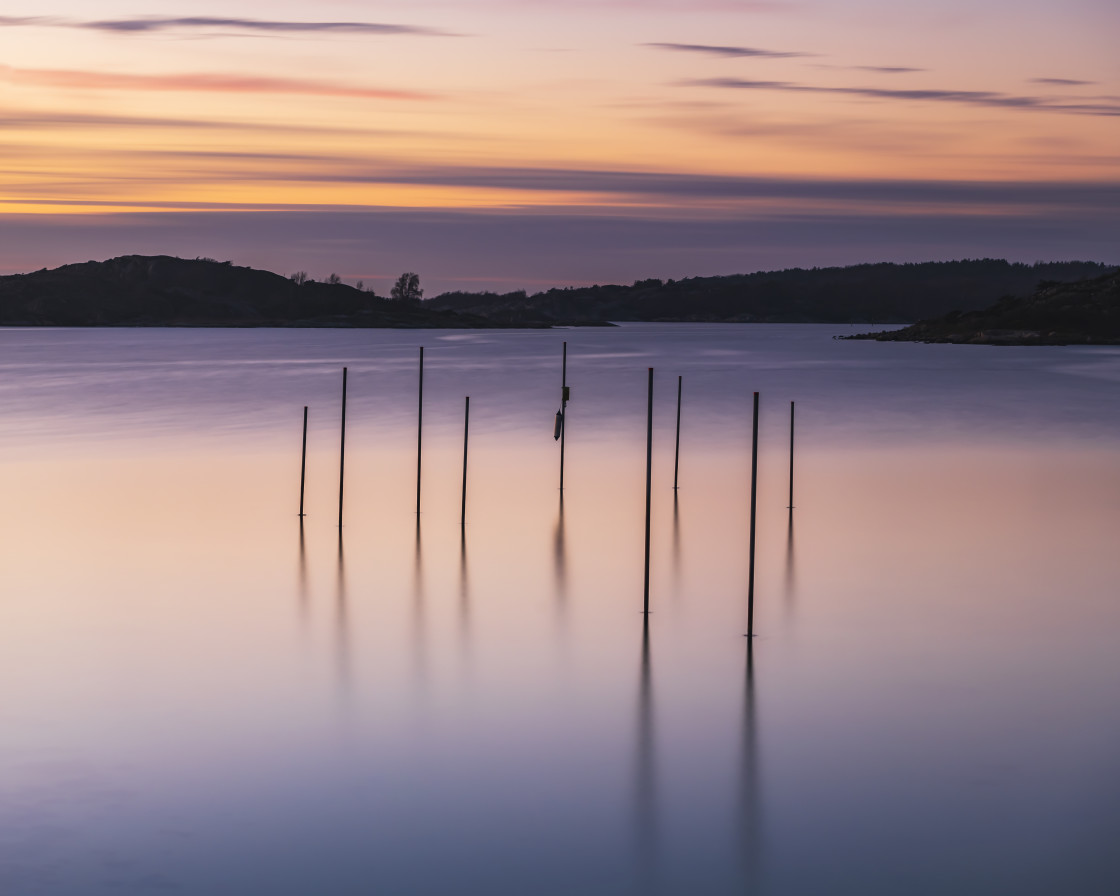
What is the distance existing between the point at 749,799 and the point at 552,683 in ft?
11.0

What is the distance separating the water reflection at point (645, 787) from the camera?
27.8 ft

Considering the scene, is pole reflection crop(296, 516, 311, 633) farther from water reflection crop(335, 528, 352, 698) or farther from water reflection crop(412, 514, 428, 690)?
water reflection crop(412, 514, 428, 690)

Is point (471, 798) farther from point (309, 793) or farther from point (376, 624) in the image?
point (376, 624)

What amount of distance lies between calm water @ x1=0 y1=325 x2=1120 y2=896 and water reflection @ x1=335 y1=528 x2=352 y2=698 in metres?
0.08

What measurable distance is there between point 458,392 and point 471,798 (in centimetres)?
5464

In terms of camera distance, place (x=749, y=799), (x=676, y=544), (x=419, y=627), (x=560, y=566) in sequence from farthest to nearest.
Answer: (x=676, y=544), (x=560, y=566), (x=419, y=627), (x=749, y=799)

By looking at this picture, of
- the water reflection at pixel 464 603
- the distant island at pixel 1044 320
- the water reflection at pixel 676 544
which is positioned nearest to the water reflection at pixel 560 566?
the water reflection at pixel 464 603

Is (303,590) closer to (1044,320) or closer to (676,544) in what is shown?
(676,544)

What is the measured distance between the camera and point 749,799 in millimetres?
9562

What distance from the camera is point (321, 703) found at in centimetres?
1188

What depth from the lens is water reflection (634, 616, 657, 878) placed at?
8.47 meters

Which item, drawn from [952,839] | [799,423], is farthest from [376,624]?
[799,423]

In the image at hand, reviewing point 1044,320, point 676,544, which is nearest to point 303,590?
point 676,544

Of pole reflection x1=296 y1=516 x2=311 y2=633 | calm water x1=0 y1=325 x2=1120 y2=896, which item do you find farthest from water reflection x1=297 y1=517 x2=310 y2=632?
calm water x1=0 y1=325 x2=1120 y2=896
